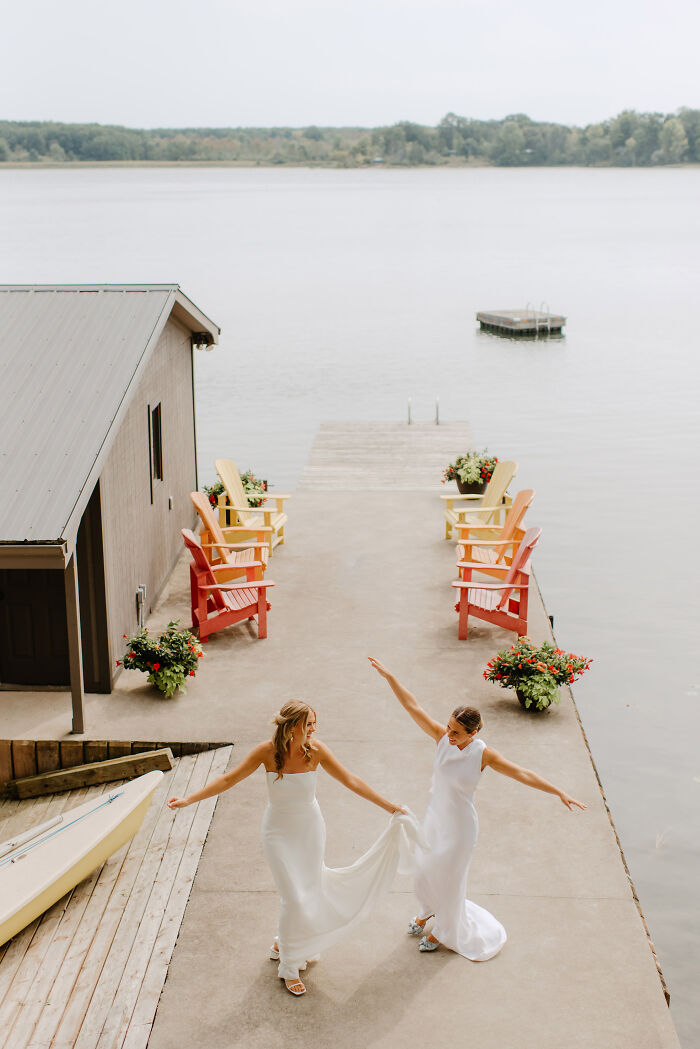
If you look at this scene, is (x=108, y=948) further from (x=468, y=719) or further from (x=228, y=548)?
(x=228, y=548)

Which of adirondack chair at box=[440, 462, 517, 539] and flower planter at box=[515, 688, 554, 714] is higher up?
adirondack chair at box=[440, 462, 517, 539]

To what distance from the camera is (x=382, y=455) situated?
68.1ft

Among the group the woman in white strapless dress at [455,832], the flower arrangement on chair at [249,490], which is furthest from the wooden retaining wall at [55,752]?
the flower arrangement on chair at [249,490]

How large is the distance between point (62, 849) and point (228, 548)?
6.19m

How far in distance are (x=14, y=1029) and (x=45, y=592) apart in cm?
460

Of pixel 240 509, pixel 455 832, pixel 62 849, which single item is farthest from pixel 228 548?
pixel 455 832

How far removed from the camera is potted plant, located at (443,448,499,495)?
15.7 m

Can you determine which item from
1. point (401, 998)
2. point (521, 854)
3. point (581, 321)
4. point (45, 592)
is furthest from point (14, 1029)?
point (581, 321)

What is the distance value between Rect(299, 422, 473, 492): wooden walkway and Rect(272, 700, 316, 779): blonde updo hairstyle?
12.0 meters

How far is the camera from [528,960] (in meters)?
6.57

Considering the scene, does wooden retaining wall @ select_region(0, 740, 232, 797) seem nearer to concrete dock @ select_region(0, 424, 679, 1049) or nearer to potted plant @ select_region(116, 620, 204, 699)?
concrete dock @ select_region(0, 424, 679, 1049)

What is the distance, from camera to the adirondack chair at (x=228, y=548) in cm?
1219

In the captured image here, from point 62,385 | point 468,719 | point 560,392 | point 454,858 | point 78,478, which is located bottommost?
point 560,392

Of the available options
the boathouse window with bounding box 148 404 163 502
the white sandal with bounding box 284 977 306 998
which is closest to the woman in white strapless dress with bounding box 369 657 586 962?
the white sandal with bounding box 284 977 306 998
